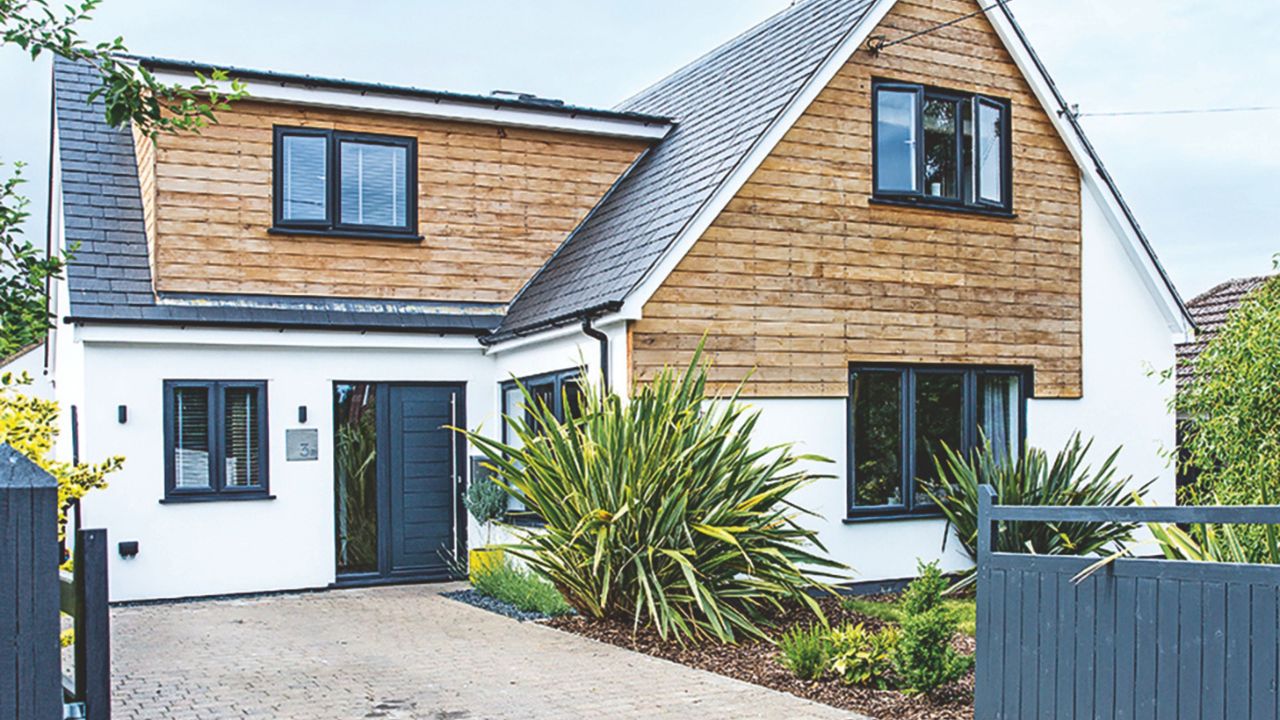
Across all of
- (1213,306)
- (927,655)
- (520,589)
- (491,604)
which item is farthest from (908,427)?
(1213,306)

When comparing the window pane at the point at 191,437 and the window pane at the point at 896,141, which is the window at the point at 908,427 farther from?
the window pane at the point at 191,437

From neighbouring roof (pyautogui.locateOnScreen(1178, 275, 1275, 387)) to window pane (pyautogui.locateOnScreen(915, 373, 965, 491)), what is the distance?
5.22 metres

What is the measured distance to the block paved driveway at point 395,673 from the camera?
722 centimetres

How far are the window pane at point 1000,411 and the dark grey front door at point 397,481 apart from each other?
5.58m

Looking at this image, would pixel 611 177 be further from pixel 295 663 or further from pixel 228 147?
pixel 295 663

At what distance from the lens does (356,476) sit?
13383 mm

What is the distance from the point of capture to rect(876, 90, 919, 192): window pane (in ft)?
42.5

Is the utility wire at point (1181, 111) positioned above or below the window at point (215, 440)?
above

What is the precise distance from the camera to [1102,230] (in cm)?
1427

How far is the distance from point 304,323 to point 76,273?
2227 mm

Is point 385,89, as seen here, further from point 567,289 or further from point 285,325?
point 567,289

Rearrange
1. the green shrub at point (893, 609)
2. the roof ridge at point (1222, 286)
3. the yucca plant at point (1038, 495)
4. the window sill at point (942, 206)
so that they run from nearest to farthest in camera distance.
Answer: the green shrub at point (893, 609) < the yucca plant at point (1038, 495) < the window sill at point (942, 206) < the roof ridge at point (1222, 286)

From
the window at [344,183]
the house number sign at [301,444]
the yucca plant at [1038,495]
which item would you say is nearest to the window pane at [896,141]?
the yucca plant at [1038,495]

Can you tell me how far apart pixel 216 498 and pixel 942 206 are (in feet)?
25.9
